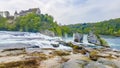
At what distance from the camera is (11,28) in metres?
166

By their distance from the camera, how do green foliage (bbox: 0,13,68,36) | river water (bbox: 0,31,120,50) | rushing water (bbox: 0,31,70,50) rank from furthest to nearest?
1. green foliage (bbox: 0,13,68,36)
2. river water (bbox: 0,31,120,50)
3. rushing water (bbox: 0,31,70,50)

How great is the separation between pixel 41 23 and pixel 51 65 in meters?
143

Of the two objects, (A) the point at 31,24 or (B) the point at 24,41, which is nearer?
(B) the point at 24,41

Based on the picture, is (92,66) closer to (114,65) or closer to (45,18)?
(114,65)

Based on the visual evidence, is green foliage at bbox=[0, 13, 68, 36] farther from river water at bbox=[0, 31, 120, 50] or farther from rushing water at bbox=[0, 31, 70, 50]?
rushing water at bbox=[0, 31, 70, 50]

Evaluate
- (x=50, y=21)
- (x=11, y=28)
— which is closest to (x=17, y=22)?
(x=11, y=28)

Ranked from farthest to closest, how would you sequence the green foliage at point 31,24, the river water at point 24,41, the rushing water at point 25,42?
the green foliage at point 31,24 → the river water at point 24,41 → the rushing water at point 25,42

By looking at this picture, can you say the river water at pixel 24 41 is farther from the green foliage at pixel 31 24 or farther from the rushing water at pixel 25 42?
the green foliage at pixel 31 24

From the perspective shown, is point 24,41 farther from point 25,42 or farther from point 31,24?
point 31,24

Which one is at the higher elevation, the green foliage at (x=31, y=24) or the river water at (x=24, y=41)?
the green foliage at (x=31, y=24)

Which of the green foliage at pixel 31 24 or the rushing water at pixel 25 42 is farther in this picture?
the green foliage at pixel 31 24

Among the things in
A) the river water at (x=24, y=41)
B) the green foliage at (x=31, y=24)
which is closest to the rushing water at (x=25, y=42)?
the river water at (x=24, y=41)

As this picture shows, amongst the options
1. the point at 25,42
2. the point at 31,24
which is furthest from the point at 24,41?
the point at 31,24

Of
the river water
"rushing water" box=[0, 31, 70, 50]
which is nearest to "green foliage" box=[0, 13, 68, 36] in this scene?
the river water
